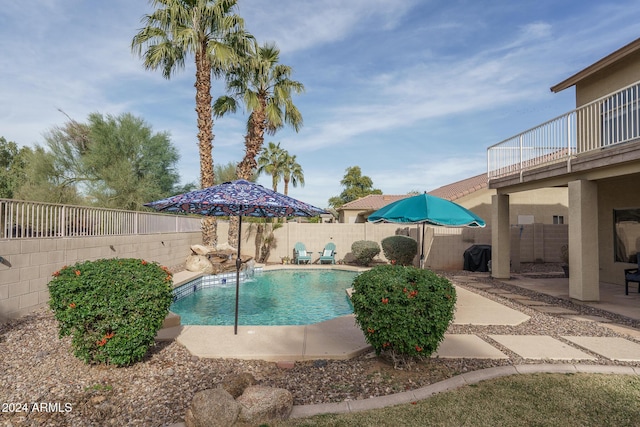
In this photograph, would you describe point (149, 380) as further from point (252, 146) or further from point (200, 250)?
point (252, 146)

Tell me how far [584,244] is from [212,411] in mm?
8567

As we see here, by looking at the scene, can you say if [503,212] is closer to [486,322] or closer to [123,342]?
[486,322]

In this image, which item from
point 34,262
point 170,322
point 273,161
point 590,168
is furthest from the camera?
point 273,161

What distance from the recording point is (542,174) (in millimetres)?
9219

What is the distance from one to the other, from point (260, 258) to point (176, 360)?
13098 mm

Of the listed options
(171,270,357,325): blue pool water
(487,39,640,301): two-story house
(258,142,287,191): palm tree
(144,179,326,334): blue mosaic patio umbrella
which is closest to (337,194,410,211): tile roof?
(258,142,287,191): palm tree

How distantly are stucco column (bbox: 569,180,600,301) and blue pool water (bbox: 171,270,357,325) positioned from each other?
526cm

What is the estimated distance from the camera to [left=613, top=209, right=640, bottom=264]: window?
32.8ft

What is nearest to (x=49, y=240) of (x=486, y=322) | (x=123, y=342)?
(x=123, y=342)

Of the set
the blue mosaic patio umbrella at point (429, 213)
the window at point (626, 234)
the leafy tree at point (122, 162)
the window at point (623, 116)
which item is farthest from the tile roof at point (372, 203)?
the blue mosaic patio umbrella at point (429, 213)

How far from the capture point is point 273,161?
35.5m

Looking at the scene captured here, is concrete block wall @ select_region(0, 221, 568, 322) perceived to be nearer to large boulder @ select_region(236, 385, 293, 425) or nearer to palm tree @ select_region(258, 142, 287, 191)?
Result: large boulder @ select_region(236, 385, 293, 425)

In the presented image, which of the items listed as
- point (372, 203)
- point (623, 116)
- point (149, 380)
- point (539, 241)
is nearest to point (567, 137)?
point (623, 116)

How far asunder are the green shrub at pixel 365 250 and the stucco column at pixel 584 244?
8.27 m
